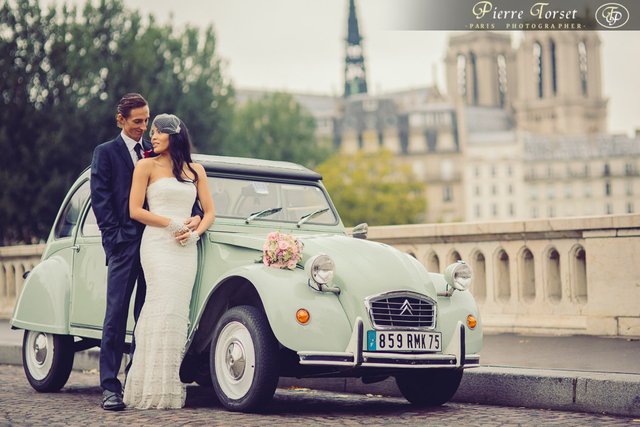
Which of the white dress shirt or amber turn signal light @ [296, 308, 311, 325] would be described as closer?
amber turn signal light @ [296, 308, 311, 325]

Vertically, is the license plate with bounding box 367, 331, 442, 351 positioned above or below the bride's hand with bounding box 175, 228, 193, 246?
below

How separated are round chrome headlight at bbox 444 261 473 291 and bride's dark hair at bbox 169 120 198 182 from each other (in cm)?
189

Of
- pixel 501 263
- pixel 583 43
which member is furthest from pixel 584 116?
pixel 501 263

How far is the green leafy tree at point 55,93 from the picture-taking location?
1497 inches

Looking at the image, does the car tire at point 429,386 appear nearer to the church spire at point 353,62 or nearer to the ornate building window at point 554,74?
the church spire at point 353,62

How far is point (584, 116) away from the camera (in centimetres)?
18138

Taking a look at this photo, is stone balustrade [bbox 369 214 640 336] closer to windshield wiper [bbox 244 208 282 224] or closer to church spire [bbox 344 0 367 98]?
windshield wiper [bbox 244 208 282 224]

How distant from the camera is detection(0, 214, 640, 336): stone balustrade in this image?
11.1 metres

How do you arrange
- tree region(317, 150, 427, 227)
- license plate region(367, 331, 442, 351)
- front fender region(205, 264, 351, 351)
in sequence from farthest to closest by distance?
1. tree region(317, 150, 427, 227)
2. license plate region(367, 331, 442, 351)
3. front fender region(205, 264, 351, 351)

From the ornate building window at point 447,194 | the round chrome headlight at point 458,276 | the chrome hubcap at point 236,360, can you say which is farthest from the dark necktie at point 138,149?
the ornate building window at point 447,194

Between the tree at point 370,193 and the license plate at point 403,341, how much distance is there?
80512 millimetres

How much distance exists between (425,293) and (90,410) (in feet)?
7.73

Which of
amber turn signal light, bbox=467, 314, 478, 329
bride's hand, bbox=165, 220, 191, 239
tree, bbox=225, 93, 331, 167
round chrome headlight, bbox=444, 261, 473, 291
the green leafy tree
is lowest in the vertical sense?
amber turn signal light, bbox=467, 314, 478, 329

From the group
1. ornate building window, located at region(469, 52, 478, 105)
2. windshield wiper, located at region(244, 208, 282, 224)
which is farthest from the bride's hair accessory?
ornate building window, located at region(469, 52, 478, 105)
